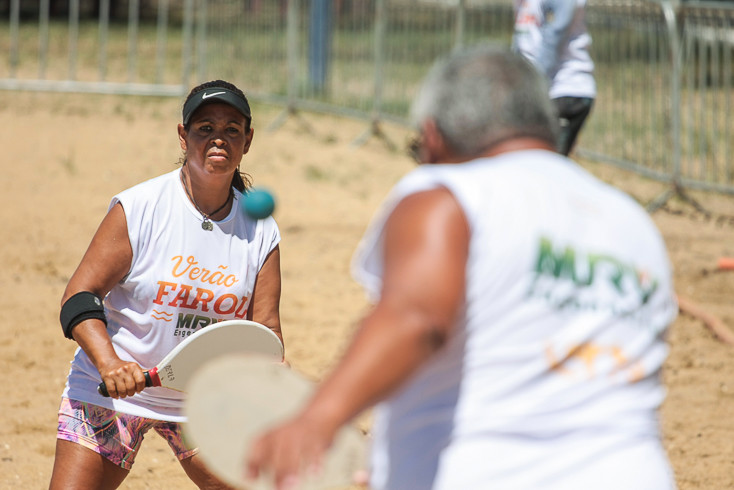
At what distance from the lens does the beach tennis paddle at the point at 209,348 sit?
296 cm

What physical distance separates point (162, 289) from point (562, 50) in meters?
3.84

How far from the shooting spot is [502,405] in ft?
5.88

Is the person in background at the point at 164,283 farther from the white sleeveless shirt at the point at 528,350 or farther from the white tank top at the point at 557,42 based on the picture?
the white tank top at the point at 557,42

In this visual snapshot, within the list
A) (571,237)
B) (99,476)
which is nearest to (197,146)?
(99,476)

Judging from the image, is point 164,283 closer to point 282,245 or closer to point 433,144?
point 433,144

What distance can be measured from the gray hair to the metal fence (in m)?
8.66

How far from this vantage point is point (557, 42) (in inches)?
243

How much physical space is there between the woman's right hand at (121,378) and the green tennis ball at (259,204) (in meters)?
0.70

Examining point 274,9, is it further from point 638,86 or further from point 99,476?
point 99,476

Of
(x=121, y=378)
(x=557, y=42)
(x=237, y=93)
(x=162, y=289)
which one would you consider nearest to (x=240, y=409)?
(x=121, y=378)

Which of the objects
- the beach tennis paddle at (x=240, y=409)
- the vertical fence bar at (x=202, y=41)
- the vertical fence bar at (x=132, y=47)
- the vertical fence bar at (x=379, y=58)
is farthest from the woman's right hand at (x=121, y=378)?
the vertical fence bar at (x=132, y=47)

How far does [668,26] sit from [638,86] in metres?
0.79

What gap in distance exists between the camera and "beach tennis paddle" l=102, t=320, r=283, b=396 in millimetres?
2963

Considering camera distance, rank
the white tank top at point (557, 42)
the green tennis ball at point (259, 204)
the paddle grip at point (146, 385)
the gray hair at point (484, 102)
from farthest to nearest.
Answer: the white tank top at point (557, 42), the green tennis ball at point (259, 204), the paddle grip at point (146, 385), the gray hair at point (484, 102)
